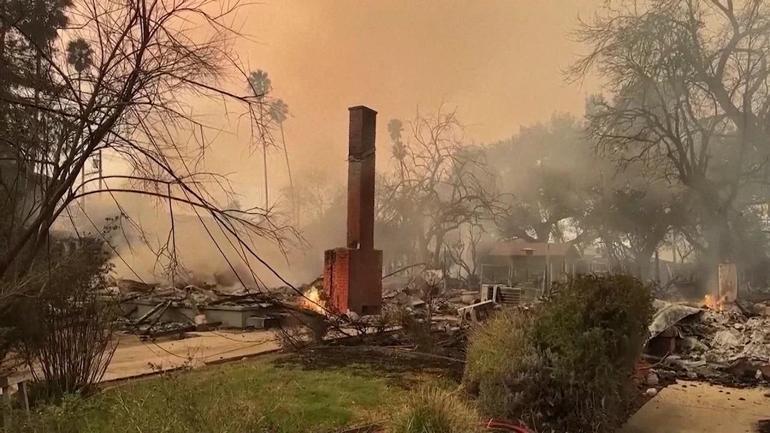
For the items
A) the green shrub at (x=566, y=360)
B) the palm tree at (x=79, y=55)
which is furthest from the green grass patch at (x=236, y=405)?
the palm tree at (x=79, y=55)

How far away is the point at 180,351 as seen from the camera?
12.3m

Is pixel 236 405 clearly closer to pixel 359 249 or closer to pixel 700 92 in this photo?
pixel 359 249

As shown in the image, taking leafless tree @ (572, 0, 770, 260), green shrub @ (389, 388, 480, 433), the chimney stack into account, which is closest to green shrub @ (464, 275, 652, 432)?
green shrub @ (389, 388, 480, 433)

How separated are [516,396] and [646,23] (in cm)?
2855

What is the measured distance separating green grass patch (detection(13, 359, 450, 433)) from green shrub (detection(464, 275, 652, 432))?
133 centimetres

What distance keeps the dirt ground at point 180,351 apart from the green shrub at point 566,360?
187 inches

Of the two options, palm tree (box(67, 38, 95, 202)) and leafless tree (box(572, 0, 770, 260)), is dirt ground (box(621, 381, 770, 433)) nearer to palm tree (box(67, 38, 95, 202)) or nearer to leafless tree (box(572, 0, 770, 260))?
palm tree (box(67, 38, 95, 202))

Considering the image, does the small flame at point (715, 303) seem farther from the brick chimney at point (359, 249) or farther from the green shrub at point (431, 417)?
the green shrub at point (431, 417)

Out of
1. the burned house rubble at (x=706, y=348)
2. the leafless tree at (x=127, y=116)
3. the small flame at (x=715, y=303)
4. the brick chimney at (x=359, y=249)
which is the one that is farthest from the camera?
the small flame at (x=715, y=303)

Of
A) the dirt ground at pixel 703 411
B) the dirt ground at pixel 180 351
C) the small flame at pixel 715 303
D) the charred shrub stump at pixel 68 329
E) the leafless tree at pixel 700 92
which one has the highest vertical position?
the leafless tree at pixel 700 92

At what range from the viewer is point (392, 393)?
784 cm

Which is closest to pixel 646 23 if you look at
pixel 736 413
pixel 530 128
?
pixel 530 128

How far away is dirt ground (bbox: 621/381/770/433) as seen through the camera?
7051 millimetres

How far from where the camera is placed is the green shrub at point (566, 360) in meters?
6.16
